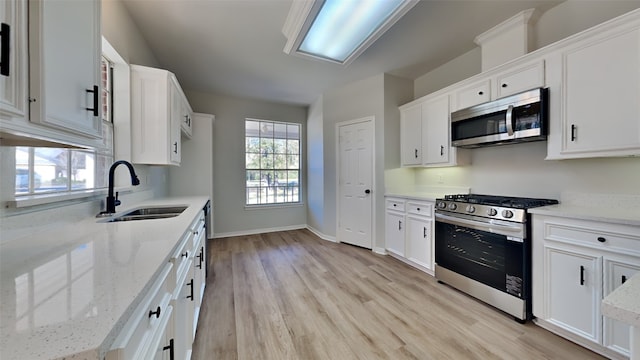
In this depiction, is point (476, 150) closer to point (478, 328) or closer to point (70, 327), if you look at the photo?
point (478, 328)

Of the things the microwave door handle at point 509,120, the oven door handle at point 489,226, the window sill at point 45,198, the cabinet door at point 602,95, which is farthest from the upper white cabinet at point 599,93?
the window sill at point 45,198

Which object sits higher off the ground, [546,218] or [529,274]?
[546,218]

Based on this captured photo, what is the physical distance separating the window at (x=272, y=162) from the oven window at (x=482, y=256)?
10.7 ft

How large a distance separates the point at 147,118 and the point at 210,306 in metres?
1.85

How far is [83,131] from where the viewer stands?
3.29 ft

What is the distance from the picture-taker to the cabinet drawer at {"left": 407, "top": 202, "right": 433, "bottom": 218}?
2768mm

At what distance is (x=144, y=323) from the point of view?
0.71 meters

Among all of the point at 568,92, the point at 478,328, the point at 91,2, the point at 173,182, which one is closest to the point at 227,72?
the point at 173,182

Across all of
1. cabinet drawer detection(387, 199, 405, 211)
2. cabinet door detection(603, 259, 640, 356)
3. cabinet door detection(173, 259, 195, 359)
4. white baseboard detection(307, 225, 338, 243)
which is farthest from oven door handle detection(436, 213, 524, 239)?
cabinet door detection(173, 259, 195, 359)

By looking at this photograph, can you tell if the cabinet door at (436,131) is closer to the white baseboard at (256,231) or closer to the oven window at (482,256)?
the oven window at (482,256)

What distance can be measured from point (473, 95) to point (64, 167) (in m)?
3.48

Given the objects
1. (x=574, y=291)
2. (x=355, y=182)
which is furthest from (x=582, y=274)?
(x=355, y=182)

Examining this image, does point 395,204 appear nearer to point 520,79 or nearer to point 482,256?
point 482,256

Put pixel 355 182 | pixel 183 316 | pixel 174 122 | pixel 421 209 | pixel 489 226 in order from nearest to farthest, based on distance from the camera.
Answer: pixel 183 316, pixel 489 226, pixel 174 122, pixel 421 209, pixel 355 182
